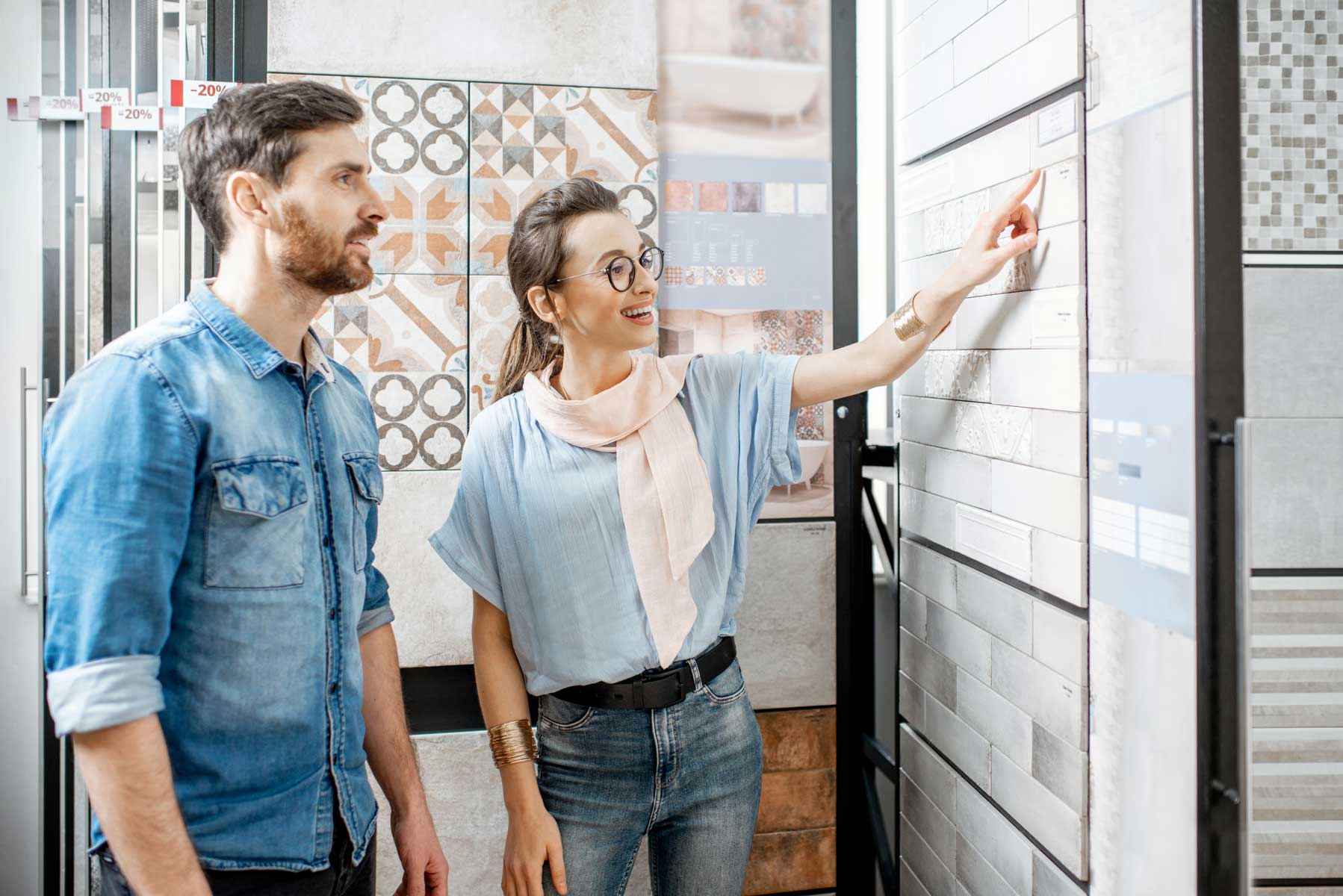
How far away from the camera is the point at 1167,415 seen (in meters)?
1.12

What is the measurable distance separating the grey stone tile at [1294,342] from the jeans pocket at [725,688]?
2.86ft

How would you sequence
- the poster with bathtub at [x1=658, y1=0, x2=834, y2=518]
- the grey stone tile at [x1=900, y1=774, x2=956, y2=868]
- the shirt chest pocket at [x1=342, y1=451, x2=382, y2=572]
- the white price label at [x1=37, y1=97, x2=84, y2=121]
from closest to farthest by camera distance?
1. the shirt chest pocket at [x1=342, y1=451, x2=382, y2=572]
2. the grey stone tile at [x1=900, y1=774, x2=956, y2=868]
3. the white price label at [x1=37, y1=97, x2=84, y2=121]
4. the poster with bathtub at [x1=658, y1=0, x2=834, y2=518]

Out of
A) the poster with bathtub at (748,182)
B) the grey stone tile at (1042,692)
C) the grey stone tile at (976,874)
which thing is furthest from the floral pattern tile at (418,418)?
the grey stone tile at (976,874)

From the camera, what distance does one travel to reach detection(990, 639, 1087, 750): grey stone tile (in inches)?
52.2

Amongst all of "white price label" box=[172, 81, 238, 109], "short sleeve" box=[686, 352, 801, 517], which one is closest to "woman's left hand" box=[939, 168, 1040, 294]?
"short sleeve" box=[686, 352, 801, 517]

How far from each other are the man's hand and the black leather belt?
29 centimetres

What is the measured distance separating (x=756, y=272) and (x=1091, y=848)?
1.30 metres

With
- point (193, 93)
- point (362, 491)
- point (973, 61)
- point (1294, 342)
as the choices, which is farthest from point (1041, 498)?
point (193, 93)

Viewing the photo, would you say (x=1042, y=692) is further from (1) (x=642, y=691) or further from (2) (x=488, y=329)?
(2) (x=488, y=329)

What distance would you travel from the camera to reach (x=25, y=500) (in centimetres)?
189

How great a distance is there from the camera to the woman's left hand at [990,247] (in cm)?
138

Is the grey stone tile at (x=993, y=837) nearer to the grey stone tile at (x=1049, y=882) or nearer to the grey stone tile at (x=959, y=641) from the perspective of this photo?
the grey stone tile at (x=1049, y=882)

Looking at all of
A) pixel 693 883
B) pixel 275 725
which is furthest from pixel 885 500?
pixel 275 725

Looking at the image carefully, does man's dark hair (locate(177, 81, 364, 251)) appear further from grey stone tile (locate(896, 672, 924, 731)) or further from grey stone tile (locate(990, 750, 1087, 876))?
grey stone tile (locate(896, 672, 924, 731))
